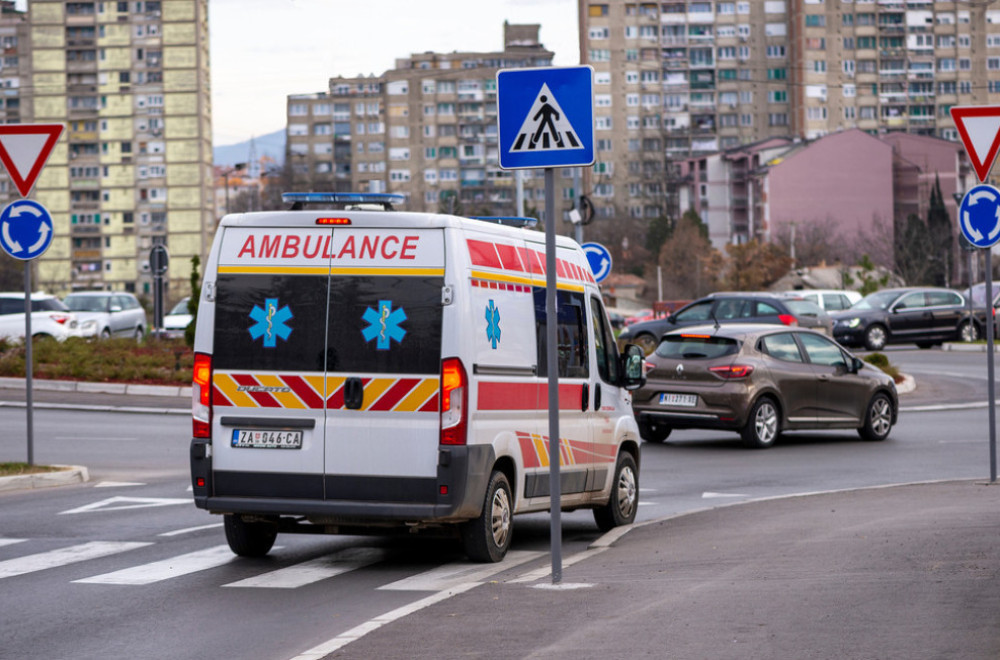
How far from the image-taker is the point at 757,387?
64.3 ft

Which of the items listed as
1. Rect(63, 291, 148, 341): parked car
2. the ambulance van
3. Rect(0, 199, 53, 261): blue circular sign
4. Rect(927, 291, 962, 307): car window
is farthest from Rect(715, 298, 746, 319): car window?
the ambulance van

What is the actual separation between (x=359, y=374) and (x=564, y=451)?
2.09 metres

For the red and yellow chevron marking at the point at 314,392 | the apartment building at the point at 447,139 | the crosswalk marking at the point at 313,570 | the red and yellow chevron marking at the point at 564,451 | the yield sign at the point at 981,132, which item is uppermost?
the apartment building at the point at 447,139

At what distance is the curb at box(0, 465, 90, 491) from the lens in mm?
15222

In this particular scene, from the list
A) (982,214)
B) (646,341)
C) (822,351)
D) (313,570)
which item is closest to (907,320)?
(646,341)

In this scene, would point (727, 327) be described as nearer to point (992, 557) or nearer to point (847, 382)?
point (847, 382)

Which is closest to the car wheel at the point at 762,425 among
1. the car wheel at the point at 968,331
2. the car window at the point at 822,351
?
the car window at the point at 822,351

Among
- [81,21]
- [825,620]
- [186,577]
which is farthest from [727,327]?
[81,21]

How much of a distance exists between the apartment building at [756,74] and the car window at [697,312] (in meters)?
113

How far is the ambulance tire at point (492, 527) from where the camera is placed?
9.90 meters

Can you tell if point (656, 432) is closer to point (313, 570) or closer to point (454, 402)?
point (313, 570)

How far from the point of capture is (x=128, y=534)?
11.8 meters

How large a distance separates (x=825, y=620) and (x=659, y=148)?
152m

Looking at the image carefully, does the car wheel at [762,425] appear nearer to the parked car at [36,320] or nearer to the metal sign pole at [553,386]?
the metal sign pole at [553,386]
